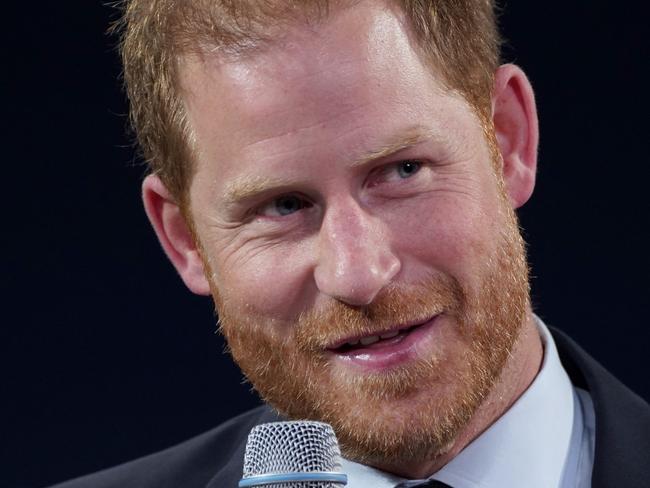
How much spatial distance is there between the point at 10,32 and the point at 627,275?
212 centimetres

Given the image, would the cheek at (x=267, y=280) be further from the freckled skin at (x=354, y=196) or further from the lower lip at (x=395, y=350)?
the lower lip at (x=395, y=350)

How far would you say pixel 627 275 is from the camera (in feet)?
12.4

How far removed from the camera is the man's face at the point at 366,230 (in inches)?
88.5

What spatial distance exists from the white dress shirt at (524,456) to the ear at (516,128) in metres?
0.38

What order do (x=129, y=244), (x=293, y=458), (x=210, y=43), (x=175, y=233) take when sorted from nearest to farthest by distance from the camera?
(x=293, y=458) < (x=210, y=43) < (x=175, y=233) < (x=129, y=244)

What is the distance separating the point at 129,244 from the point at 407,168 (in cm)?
205

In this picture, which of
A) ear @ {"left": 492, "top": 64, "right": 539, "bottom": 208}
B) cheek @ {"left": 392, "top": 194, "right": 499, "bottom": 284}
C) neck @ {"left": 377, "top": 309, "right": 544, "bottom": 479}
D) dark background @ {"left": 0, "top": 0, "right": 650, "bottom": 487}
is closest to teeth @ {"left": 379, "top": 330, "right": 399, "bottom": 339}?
cheek @ {"left": 392, "top": 194, "right": 499, "bottom": 284}

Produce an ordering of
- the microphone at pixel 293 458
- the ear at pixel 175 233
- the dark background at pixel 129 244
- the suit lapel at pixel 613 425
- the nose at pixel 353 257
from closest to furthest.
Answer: the microphone at pixel 293 458 < the nose at pixel 353 257 < the suit lapel at pixel 613 425 < the ear at pixel 175 233 < the dark background at pixel 129 244

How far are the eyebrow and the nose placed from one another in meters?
0.09

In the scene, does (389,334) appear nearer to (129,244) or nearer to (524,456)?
(524,456)

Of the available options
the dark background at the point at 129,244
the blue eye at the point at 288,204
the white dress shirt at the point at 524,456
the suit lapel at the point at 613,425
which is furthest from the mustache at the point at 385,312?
the dark background at the point at 129,244

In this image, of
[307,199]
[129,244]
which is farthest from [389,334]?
[129,244]

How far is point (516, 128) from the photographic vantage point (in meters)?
2.60

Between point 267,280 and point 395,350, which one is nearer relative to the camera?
point 395,350
